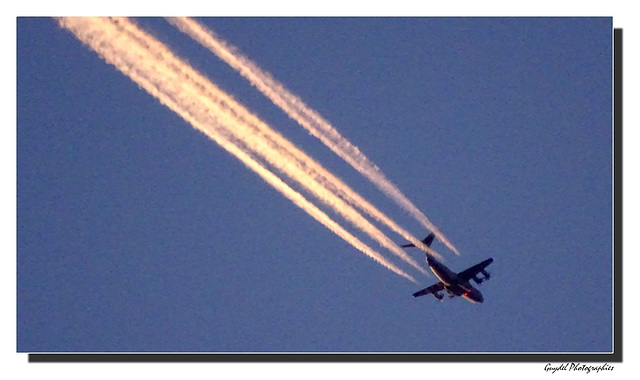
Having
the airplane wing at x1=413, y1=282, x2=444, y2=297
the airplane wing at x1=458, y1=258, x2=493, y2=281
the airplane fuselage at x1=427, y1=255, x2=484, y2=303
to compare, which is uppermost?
the airplane wing at x1=413, y1=282, x2=444, y2=297

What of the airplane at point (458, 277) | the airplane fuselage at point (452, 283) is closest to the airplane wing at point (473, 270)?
the airplane at point (458, 277)

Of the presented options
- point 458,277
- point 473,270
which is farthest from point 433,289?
point 458,277

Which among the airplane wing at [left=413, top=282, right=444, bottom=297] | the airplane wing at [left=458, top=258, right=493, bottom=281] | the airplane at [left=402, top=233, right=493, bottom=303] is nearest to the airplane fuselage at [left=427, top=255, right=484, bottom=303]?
the airplane at [left=402, top=233, right=493, bottom=303]

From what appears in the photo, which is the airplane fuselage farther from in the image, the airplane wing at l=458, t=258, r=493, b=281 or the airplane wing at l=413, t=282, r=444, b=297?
the airplane wing at l=413, t=282, r=444, b=297

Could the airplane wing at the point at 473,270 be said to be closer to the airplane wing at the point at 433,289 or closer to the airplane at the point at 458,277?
the airplane at the point at 458,277
